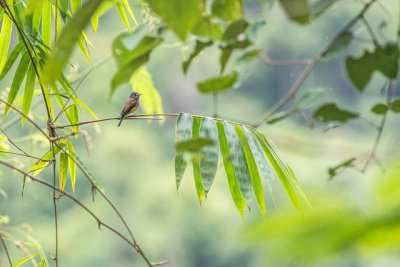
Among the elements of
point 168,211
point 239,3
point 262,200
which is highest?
point 239,3

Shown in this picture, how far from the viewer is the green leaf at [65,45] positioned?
349 millimetres

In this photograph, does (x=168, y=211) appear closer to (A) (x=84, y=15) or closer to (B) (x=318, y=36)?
(B) (x=318, y=36)

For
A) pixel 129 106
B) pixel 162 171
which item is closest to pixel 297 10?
pixel 129 106

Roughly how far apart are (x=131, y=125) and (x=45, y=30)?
9301mm

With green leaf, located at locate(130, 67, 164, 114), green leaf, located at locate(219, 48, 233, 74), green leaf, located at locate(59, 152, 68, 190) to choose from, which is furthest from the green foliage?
green leaf, located at locate(130, 67, 164, 114)

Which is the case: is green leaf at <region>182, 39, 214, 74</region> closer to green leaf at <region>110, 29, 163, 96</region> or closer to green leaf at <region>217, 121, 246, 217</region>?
green leaf at <region>110, 29, 163, 96</region>

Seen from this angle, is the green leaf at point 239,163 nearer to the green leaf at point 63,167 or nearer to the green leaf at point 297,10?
the green leaf at point 63,167

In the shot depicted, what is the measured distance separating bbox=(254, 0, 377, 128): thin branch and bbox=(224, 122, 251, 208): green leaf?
0.49m

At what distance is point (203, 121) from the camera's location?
3.16 feet

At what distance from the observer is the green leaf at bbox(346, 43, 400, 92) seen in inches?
15.7

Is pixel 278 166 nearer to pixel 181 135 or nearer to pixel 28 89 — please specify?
pixel 181 135

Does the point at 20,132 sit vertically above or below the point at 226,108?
above

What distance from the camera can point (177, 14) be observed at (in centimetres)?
32

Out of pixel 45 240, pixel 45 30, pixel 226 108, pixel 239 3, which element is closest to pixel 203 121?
pixel 45 30
